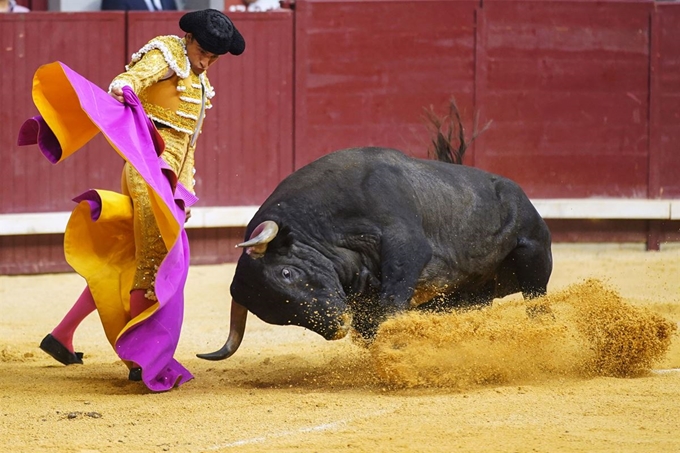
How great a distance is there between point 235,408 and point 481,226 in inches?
62.5

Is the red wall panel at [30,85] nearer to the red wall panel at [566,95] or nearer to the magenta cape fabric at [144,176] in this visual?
the red wall panel at [566,95]

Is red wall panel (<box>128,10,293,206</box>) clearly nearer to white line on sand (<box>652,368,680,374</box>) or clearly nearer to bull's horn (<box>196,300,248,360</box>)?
bull's horn (<box>196,300,248,360</box>)

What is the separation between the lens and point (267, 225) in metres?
4.71

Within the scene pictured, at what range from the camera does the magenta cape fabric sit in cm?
461

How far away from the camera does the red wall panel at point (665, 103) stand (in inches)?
371

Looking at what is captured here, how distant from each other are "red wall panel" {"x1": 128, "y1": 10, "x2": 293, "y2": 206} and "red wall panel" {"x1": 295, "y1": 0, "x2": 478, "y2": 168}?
0.11m

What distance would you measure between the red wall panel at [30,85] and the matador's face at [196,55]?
3.67m

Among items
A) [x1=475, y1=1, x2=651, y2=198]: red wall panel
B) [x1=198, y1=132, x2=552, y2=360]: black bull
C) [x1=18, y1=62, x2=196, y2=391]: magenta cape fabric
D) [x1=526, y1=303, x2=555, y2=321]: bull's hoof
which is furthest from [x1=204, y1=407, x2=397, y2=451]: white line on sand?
[x1=475, y1=1, x2=651, y2=198]: red wall panel

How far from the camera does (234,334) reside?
4973 mm

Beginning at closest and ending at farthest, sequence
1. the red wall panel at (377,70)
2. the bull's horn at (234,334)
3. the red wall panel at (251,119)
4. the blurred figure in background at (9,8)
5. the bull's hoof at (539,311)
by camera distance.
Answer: the bull's horn at (234,334), the bull's hoof at (539,311), the blurred figure in background at (9,8), the red wall panel at (251,119), the red wall panel at (377,70)

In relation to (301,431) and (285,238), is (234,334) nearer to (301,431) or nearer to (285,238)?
(285,238)

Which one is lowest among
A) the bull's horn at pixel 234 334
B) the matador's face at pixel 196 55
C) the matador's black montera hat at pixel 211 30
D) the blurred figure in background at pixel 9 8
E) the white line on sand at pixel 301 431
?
the white line on sand at pixel 301 431

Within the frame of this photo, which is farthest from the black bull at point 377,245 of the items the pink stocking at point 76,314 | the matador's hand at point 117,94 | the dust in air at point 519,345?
the matador's hand at point 117,94

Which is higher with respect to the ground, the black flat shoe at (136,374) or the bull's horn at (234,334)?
the bull's horn at (234,334)
